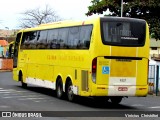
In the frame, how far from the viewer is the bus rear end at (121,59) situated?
58.0ft

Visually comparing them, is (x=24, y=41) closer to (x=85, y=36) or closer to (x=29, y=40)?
(x=29, y=40)

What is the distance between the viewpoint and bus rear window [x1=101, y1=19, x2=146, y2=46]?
17.9m

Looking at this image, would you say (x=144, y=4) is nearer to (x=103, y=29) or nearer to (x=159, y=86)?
(x=159, y=86)

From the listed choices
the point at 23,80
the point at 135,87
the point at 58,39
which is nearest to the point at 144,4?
the point at 23,80

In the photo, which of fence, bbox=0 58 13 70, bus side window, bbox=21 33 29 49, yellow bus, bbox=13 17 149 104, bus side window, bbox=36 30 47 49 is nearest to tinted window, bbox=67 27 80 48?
yellow bus, bbox=13 17 149 104

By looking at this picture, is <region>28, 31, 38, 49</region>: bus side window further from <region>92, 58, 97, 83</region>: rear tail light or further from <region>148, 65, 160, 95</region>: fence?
<region>92, 58, 97, 83</region>: rear tail light

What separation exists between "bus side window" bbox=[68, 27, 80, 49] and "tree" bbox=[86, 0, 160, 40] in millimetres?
18339

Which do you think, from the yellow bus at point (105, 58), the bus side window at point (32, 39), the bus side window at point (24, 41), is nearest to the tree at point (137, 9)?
the bus side window at point (24, 41)

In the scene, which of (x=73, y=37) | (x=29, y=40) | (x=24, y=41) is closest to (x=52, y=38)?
(x=73, y=37)

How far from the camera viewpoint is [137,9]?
3888 cm

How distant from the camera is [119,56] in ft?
58.7

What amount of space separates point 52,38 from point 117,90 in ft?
18.8

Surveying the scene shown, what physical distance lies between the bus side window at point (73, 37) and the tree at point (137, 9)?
18.3 metres

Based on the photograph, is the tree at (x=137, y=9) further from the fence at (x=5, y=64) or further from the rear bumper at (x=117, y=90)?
the rear bumper at (x=117, y=90)
